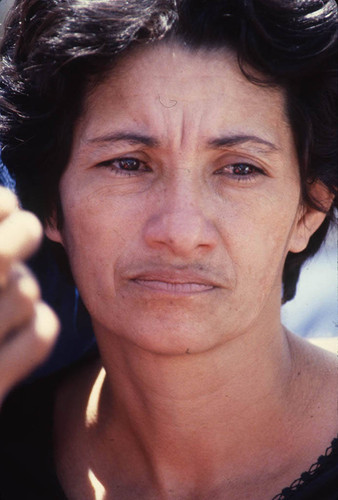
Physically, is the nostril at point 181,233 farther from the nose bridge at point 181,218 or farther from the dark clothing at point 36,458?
the dark clothing at point 36,458

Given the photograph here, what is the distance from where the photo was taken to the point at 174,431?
2.84 metres

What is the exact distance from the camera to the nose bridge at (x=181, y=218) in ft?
8.02

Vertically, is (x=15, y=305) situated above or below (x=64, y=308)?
above

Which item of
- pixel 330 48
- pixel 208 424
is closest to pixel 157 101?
pixel 330 48

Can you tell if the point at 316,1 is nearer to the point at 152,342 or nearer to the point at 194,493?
the point at 152,342

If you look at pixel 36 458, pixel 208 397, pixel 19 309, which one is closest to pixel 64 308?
pixel 36 458

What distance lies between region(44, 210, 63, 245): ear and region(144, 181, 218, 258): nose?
22.0 inches

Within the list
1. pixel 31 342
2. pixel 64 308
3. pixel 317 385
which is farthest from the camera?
pixel 64 308

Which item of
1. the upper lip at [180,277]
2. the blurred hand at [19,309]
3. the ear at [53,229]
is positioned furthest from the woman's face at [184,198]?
the blurred hand at [19,309]

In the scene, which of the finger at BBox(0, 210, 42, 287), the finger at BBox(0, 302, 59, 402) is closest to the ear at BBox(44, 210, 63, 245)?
the finger at BBox(0, 210, 42, 287)

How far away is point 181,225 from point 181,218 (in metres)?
0.02

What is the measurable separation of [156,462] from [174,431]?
14 centimetres

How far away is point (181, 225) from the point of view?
2.44 meters

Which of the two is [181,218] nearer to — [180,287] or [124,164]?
[180,287]
